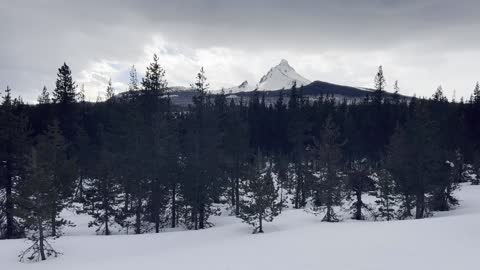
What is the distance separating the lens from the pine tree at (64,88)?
45.3m

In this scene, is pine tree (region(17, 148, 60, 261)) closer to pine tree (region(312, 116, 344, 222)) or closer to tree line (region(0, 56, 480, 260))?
tree line (region(0, 56, 480, 260))

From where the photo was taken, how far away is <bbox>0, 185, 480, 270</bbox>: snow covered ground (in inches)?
627

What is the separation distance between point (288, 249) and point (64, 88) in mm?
38897

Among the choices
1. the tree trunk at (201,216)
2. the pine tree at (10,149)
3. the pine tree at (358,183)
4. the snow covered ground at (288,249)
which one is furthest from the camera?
the pine tree at (358,183)

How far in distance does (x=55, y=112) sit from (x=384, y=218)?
4410 cm

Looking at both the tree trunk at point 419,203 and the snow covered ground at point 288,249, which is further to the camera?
the tree trunk at point 419,203

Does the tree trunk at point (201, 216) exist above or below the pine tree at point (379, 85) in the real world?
below

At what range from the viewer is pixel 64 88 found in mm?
45562

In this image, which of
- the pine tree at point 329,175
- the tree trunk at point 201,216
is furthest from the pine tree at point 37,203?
the pine tree at point 329,175

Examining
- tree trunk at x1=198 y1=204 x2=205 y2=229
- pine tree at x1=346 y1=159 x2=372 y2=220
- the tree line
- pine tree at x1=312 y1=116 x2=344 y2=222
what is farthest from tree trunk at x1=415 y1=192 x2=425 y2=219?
tree trunk at x1=198 y1=204 x2=205 y2=229

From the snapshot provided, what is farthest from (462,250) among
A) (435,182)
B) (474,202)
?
(474,202)

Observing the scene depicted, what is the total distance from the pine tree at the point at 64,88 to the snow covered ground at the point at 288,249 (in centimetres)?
2515

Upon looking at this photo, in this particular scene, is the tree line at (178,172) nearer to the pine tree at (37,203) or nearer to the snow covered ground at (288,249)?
the pine tree at (37,203)

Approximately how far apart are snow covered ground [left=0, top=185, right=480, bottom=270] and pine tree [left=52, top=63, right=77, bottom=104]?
82.5 feet
